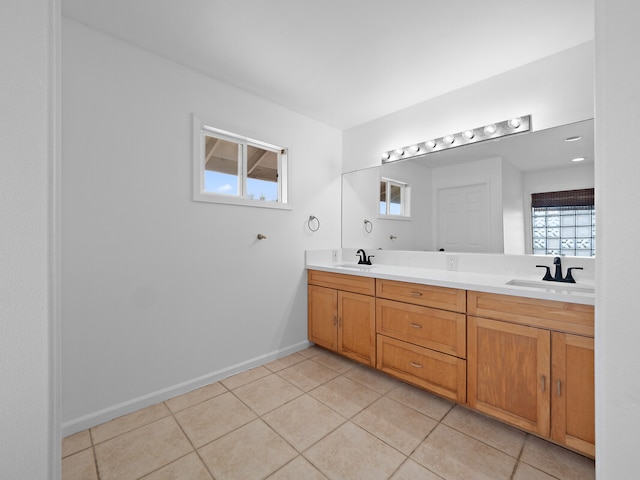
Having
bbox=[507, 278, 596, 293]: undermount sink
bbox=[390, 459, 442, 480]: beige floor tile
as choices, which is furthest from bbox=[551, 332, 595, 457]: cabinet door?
bbox=[390, 459, 442, 480]: beige floor tile

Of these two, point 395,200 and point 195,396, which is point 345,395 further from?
point 395,200

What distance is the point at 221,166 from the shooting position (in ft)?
8.09

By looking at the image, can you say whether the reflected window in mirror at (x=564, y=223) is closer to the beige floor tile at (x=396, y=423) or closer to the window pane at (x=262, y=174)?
the beige floor tile at (x=396, y=423)

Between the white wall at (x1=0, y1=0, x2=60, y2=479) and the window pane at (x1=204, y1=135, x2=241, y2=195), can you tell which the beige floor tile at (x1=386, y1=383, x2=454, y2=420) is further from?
the window pane at (x1=204, y1=135, x2=241, y2=195)

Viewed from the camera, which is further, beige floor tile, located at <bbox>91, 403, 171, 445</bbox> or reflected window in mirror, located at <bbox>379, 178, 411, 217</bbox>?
reflected window in mirror, located at <bbox>379, 178, 411, 217</bbox>

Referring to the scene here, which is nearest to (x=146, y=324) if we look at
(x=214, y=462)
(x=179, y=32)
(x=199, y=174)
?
(x=214, y=462)

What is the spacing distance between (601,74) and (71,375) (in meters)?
2.74

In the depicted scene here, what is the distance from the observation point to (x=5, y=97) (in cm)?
70

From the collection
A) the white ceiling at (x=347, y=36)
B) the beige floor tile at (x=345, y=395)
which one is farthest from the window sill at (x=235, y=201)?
the beige floor tile at (x=345, y=395)

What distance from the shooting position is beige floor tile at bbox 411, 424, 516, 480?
4.71 feet

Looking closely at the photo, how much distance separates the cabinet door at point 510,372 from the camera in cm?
156

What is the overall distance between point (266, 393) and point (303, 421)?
0.43 metres

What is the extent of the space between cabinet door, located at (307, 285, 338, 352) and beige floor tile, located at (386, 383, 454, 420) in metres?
0.71

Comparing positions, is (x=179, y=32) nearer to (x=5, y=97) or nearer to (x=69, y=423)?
(x=5, y=97)
